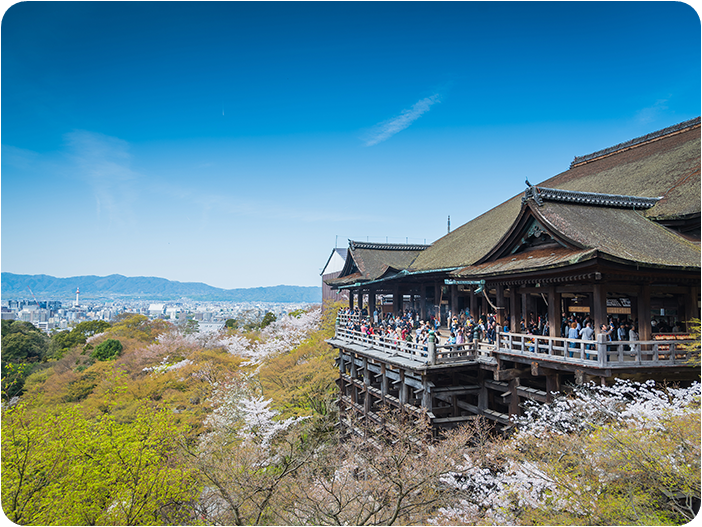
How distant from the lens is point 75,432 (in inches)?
465

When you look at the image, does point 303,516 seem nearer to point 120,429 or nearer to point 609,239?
point 120,429

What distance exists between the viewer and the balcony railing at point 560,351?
32.2 ft

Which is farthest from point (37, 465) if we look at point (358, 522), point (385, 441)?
point (385, 441)

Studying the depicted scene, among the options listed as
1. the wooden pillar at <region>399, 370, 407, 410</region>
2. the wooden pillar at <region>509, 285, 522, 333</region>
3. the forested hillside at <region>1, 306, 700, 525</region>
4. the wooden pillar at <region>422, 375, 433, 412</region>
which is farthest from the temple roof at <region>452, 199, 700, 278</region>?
the wooden pillar at <region>399, 370, 407, 410</region>

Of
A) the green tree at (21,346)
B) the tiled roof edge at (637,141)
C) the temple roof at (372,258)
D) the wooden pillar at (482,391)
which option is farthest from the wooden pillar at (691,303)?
the green tree at (21,346)

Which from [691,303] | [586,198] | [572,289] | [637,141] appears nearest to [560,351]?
[572,289]

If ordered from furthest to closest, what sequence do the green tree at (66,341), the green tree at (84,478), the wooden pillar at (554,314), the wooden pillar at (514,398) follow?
the green tree at (66,341) < the wooden pillar at (514,398) < the wooden pillar at (554,314) < the green tree at (84,478)

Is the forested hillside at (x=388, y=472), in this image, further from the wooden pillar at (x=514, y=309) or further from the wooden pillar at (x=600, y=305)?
the wooden pillar at (x=514, y=309)

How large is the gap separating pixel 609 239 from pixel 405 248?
60.1ft

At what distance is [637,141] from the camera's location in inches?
811

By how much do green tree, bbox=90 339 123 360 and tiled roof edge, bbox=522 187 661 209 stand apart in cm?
4071

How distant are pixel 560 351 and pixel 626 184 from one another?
383 inches

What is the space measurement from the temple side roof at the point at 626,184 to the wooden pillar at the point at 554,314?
2045 mm

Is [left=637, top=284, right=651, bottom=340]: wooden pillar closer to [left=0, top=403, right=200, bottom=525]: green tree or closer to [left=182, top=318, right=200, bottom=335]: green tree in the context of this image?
[left=0, top=403, right=200, bottom=525]: green tree
